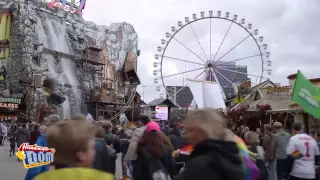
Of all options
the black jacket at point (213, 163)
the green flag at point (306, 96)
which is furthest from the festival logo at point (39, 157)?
the green flag at point (306, 96)

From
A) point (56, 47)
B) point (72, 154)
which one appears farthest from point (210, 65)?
point (72, 154)

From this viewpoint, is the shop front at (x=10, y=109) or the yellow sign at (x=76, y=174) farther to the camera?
the shop front at (x=10, y=109)

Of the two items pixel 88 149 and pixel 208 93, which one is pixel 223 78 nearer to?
pixel 208 93

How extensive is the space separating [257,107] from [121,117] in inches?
1084

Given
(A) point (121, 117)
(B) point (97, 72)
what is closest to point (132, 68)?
(B) point (97, 72)

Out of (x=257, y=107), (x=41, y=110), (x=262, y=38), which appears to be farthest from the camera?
(x=41, y=110)

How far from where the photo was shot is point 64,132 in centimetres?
224

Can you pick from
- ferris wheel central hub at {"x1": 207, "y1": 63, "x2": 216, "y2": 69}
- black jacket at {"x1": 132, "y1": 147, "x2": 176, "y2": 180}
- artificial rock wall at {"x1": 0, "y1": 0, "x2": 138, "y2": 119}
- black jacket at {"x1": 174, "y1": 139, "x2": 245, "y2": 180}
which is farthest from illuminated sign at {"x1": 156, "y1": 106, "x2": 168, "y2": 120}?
black jacket at {"x1": 174, "y1": 139, "x2": 245, "y2": 180}

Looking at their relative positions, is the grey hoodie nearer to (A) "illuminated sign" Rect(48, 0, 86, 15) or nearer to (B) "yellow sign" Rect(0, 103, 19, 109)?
(B) "yellow sign" Rect(0, 103, 19, 109)

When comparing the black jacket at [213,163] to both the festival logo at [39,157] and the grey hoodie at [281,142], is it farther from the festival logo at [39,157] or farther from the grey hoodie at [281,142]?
the grey hoodie at [281,142]

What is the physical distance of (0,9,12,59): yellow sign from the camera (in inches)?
1713

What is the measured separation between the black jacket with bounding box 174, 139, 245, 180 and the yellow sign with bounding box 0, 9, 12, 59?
45.2 meters

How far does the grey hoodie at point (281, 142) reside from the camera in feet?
30.2

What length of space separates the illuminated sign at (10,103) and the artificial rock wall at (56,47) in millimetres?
2324
